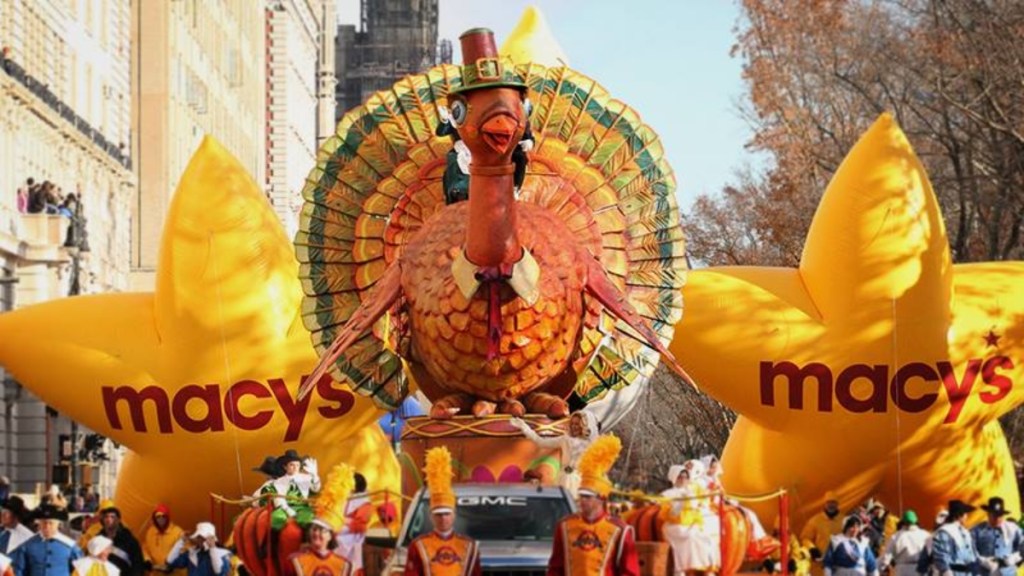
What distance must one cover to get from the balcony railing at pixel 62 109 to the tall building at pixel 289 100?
2589 cm

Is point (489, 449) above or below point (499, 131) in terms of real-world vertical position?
below

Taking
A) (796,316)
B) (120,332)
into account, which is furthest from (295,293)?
(796,316)

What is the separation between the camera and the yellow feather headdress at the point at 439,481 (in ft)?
57.2

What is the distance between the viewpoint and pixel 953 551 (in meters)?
24.7

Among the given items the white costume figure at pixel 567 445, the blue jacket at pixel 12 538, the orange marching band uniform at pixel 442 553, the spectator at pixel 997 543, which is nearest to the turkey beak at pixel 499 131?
the white costume figure at pixel 567 445

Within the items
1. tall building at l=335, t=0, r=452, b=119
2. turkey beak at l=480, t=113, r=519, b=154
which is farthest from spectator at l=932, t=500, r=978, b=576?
tall building at l=335, t=0, r=452, b=119

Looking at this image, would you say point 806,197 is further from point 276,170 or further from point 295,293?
point 276,170

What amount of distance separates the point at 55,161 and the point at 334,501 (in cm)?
3665

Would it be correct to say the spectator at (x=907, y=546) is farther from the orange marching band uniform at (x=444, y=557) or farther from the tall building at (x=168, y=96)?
the tall building at (x=168, y=96)

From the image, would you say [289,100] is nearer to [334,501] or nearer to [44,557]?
[44,557]

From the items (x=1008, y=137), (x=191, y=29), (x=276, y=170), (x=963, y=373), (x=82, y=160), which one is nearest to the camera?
(x=963, y=373)

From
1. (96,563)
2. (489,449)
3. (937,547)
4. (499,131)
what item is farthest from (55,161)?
(499,131)

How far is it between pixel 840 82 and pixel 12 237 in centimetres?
1412

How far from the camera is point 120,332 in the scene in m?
27.3
